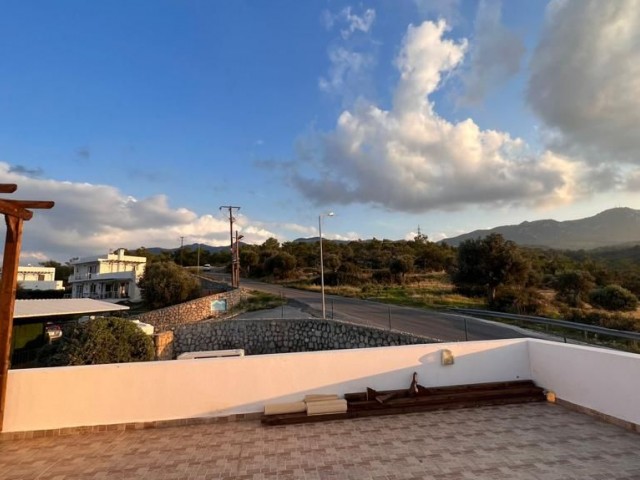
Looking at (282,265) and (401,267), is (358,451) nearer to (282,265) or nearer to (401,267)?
(401,267)

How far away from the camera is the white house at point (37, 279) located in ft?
150

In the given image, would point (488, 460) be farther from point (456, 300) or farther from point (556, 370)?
point (456, 300)

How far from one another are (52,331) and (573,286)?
32.0m

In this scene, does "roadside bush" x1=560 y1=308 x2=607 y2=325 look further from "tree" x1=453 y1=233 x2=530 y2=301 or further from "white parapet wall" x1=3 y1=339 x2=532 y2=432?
"white parapet wall" x1=3 y1=339 x2=532 y2=432

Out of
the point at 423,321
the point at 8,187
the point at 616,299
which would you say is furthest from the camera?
the point at 616,299

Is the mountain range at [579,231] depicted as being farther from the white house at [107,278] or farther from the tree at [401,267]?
the tree at [401,267]

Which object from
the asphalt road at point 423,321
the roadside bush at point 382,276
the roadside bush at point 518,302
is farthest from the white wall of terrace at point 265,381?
the roadside bush at point 382,276

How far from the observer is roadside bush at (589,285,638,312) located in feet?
66.9

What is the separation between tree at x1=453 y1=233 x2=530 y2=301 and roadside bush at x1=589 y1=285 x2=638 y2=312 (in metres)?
4.42

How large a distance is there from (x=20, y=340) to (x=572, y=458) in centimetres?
1882

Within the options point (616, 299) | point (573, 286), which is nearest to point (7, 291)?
point (616, 299)

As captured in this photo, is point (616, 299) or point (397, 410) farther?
point (616, 299)

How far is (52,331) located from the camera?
56.4 feet

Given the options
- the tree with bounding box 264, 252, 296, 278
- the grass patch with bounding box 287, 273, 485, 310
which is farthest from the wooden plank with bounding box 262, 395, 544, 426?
the tree with bounding box 264, 252, 296, 278
